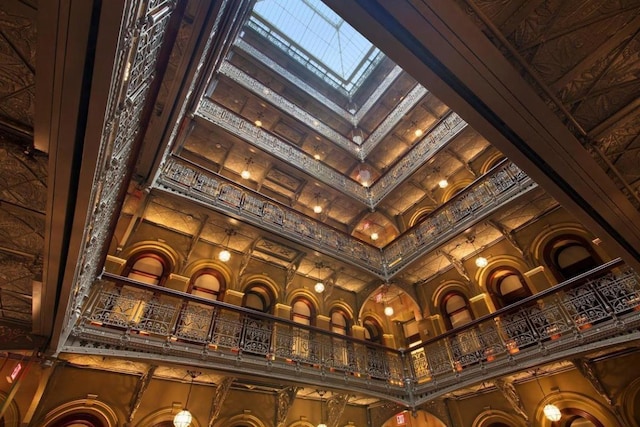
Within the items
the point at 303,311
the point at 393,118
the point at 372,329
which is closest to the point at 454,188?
the point at 393,118

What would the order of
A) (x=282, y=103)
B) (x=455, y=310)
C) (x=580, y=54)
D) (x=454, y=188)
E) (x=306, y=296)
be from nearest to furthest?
1. (x=580, y=54)
2. (x=455, y=310)
3. (x=306, y=296)
4. (x=454, y=188)
5. (x=282, y=103)

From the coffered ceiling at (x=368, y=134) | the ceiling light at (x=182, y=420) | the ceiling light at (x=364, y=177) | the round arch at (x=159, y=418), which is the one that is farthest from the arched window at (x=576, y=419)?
the ceiling light at (x=364, y=177)

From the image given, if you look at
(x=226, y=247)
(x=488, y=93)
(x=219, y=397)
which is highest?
(x=226, y=247)

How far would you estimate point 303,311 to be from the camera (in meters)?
9.99

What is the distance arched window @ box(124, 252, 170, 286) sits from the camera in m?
7.89

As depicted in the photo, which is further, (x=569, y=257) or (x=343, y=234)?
(x=343, y=234)

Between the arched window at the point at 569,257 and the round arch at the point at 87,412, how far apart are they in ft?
34.3

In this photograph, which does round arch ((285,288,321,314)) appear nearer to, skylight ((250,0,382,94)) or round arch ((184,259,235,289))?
round arch ((184,259,235,289))

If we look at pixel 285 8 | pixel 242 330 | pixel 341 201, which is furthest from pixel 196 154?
pixel 285 8

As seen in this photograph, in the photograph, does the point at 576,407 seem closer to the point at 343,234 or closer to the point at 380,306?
the point at 380,306

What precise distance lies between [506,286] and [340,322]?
5.08 meters

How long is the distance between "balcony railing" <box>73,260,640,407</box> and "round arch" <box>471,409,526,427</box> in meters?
1.41

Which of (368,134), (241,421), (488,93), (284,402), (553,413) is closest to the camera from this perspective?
(488,93)

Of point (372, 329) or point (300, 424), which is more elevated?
point (372, 329)
